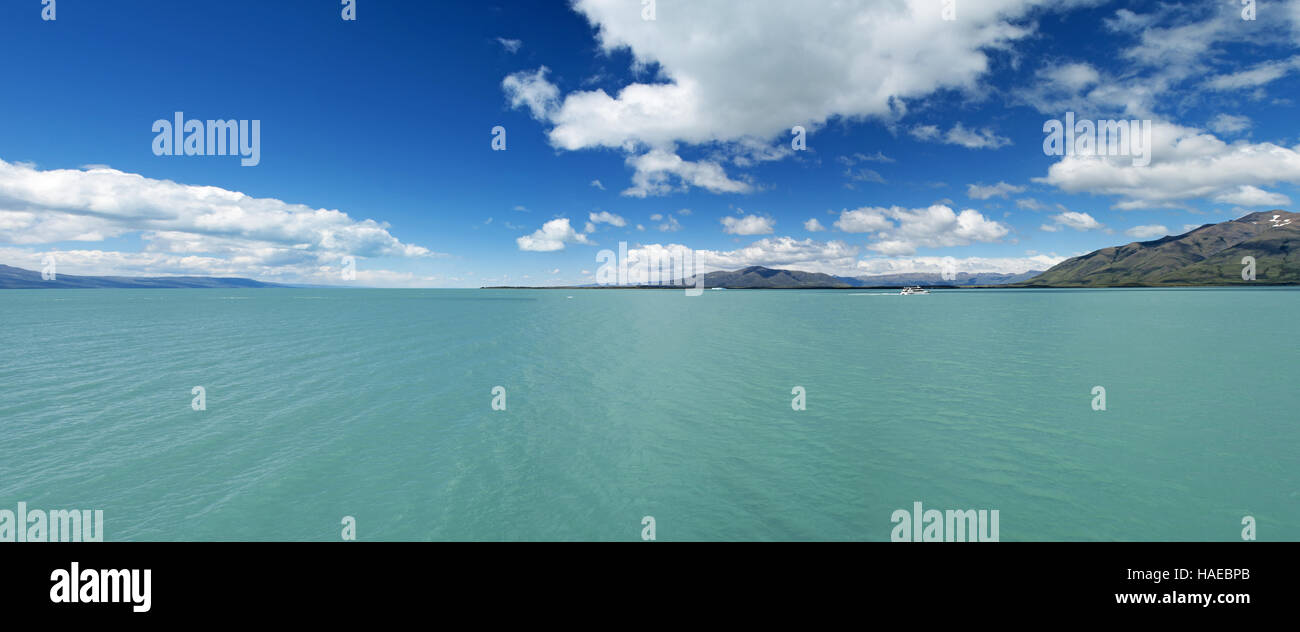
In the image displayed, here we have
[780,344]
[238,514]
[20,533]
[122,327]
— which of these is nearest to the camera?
[20,533]

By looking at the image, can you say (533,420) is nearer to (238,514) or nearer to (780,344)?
(238,514)

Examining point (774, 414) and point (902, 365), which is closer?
point (774, 414)
